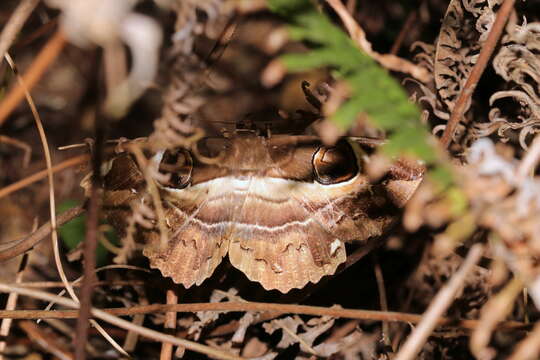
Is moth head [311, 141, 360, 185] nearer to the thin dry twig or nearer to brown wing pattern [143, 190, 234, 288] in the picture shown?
brown wing pattern [143, 190, 234, 288]

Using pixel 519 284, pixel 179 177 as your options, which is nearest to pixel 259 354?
pixel 179 177

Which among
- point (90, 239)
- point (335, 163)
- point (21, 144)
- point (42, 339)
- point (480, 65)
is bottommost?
point (42, 339)

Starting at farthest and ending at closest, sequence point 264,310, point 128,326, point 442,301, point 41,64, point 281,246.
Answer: point 281,246
point 264,310
point 128,326
point 41,64
point 442,301

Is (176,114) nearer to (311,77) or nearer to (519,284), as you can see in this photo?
(519,284)

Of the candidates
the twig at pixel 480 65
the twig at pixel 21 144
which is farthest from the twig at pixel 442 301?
the twig at pixel 21 144

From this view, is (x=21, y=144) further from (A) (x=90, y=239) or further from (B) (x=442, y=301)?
(B) (x=442, y=301)

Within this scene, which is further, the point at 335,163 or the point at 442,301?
the point at 335,163

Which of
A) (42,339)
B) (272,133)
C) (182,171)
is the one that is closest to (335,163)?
(272,133)
